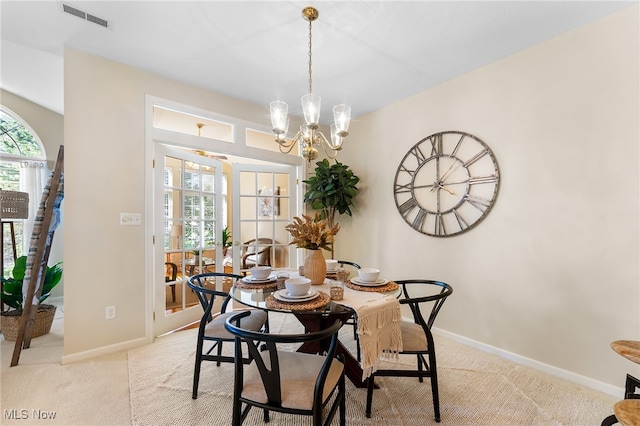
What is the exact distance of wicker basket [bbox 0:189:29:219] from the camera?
Result: 2895 mm

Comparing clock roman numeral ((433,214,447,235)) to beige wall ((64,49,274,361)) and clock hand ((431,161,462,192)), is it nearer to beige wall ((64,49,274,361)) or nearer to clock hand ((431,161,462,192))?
clock hand ((431,161,462,192))

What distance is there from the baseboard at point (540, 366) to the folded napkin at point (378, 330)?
58.4 inches

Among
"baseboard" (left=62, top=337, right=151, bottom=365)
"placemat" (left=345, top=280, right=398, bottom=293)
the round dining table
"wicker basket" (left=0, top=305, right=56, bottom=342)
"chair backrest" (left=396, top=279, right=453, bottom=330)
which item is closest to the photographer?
the round dining table

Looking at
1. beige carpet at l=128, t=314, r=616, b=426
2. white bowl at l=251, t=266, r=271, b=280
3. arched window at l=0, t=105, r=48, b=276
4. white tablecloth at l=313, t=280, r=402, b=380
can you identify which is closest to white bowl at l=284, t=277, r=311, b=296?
white tablecloth at l=313, t=280, r=402, b=380

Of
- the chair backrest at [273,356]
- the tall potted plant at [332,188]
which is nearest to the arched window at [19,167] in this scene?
the tall potted plant at [332,188]

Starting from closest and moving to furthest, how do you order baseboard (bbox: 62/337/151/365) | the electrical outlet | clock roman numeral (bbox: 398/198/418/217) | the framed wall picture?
baseboard (bbox: 62/337/151/365) → the electrical outlet → clock roman numeral (bbox: 398/198/418/217) → the framed wall picture

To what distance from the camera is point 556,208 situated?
2.27 metres

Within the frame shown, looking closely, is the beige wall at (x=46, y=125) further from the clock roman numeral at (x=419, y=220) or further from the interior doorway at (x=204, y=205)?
the clock roman numeral at (x=419, y=220)

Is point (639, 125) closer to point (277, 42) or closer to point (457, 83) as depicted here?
point (457, 83)

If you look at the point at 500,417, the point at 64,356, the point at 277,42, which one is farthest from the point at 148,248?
the point at 500,417

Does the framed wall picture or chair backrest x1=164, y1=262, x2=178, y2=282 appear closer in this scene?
chair backrest x1=164, y1=262, x2=178, y2=282

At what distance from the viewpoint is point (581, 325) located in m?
2.15

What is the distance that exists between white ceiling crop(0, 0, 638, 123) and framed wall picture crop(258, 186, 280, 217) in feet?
4.39

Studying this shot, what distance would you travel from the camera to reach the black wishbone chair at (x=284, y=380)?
1222 mm
